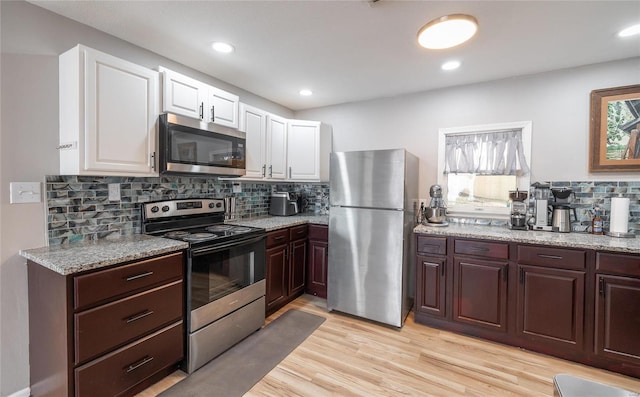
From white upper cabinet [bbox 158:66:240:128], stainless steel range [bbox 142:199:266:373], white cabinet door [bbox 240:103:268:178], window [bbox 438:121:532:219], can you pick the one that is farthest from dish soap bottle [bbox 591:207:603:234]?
white upper cabinet [bbox 158:66:240:128]

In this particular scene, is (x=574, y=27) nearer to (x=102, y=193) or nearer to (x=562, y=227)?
(x=562, y=227)

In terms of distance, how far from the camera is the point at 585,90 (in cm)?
252

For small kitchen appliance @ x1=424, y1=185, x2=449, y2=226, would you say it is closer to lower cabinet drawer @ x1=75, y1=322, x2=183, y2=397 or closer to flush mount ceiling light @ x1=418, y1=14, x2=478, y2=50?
flush mount ceiling light @ x1=418, y1=14, x2=478, y2=50

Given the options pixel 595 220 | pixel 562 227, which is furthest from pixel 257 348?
pixel 595 220

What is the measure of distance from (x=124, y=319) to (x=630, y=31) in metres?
3.84

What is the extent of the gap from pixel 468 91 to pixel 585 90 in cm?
95

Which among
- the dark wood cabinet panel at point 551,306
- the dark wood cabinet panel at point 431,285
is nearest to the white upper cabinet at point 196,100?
the dark wood cabinet panel at point 431,285

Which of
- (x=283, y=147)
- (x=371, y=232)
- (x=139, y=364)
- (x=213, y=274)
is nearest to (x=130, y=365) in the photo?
(x=139, y=364)

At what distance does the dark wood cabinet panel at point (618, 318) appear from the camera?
1936 millimetres

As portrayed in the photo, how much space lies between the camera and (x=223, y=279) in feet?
7.20

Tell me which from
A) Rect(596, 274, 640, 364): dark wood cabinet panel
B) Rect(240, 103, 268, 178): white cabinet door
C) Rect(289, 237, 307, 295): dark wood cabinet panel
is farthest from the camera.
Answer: Rect(289, 237, 307, 295): dark wood cabinet panel

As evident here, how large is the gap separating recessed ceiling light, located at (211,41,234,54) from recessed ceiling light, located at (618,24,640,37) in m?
2.87

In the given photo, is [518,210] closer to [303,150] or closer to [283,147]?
[303,150]

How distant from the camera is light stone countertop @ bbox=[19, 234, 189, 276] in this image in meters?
1.44
